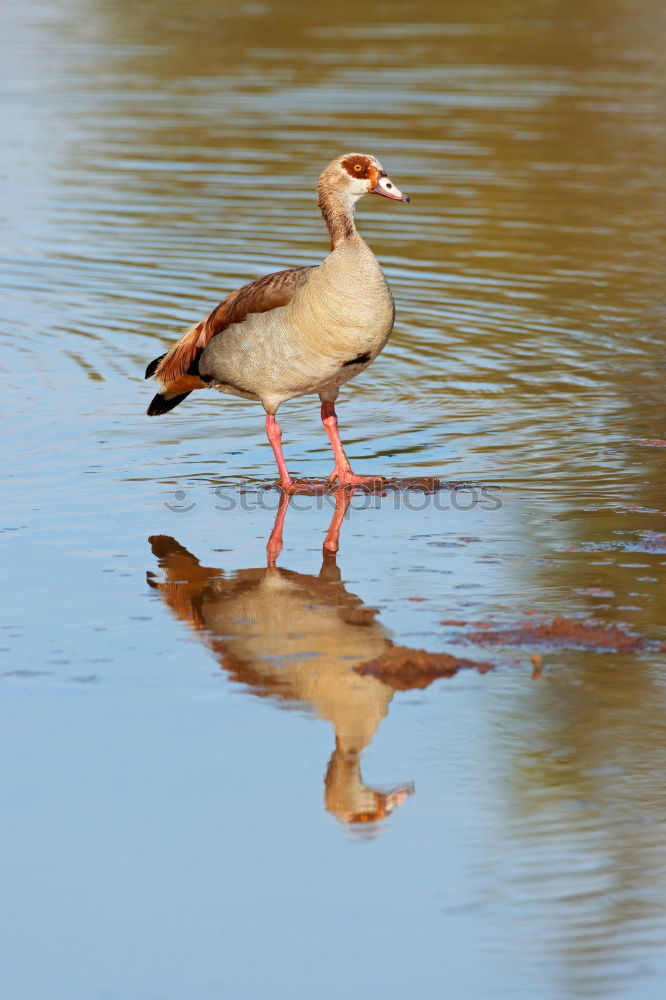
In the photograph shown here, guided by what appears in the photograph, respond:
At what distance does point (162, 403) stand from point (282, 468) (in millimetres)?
1307

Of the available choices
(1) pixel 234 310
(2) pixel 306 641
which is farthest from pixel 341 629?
(1) pixel 234 310

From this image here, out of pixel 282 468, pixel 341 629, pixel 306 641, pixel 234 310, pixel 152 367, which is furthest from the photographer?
pixel 152 367

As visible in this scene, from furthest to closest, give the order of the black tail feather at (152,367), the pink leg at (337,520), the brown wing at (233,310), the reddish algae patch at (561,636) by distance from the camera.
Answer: the black tail feather at (152,367), the brown wing at (233,310), the pink leg at (337,520), the reddish algae patch at (561,636)

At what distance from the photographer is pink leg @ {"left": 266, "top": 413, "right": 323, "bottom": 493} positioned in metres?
8.67

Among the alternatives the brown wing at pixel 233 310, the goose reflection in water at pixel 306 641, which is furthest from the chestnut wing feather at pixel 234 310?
the goose reflection in water at pixel 306 641

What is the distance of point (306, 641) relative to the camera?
644 cm

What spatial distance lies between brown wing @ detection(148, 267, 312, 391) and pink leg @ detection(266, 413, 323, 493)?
1.88 ft

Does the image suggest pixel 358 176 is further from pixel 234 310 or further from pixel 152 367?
pixel 152 367

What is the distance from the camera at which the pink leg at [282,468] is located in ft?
28.5

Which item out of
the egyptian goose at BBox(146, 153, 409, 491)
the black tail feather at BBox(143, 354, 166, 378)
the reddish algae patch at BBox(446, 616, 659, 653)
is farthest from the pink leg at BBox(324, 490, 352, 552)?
the black tail feather at BBox(143, 354, 166, 378)

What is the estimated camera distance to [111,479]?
885 centimetres

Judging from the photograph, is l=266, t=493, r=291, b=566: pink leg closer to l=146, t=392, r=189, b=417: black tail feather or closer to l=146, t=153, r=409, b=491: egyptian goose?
l=146, t=153, r=409, b=491: egyptian goose

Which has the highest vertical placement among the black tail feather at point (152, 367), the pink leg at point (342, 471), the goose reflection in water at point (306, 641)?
the black tail feather at point (152, 367)

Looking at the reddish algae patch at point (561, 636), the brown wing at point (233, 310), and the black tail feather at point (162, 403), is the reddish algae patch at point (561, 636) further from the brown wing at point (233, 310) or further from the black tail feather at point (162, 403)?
the black tail feather at point (162, 403)
